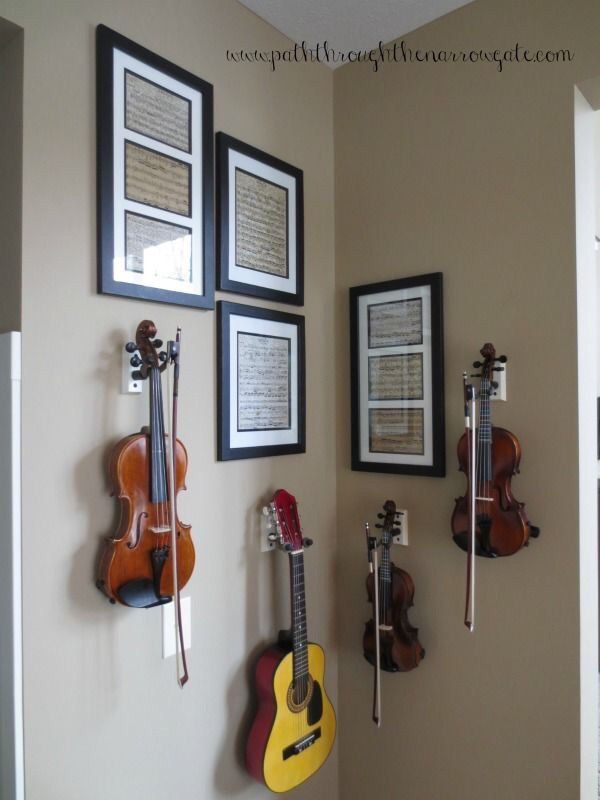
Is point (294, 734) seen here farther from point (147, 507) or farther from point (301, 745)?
point (147, 507)

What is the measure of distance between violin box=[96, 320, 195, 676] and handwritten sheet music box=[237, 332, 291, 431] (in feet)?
1.31

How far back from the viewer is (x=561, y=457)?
162 centimetres

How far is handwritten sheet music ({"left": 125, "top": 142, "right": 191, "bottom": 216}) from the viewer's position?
4.85 feet

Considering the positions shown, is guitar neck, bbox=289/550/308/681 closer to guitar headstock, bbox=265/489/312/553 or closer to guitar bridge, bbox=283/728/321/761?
guitar headstock, bbox=265/489/312/553

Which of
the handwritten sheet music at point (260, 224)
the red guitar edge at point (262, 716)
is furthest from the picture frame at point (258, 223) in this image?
the red guitar edge at point (262, 716)

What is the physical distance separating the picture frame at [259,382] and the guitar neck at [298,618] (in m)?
0.37

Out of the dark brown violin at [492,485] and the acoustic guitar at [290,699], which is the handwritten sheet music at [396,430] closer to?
the dark brown violin at [492,485]

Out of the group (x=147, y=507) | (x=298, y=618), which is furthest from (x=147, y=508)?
(x=298, y=618)

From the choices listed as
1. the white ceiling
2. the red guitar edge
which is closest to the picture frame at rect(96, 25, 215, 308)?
the white ceiling

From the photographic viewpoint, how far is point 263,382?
185 centimetres

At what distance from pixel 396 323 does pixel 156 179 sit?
2.95 ft

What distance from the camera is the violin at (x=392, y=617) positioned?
1828 millimetres

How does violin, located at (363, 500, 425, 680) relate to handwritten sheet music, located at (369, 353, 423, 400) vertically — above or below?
below

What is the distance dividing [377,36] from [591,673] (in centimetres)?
215
